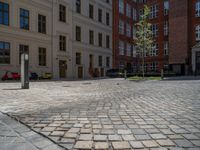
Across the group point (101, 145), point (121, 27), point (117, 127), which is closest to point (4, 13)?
point (117, 127)

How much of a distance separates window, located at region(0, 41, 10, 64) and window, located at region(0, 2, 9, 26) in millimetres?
2391

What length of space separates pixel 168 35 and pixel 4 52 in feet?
113

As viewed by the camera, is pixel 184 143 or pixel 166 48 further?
pixel 166 48

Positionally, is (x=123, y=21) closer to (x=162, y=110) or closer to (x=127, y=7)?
(x=127, y=7)

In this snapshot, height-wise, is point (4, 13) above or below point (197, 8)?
below

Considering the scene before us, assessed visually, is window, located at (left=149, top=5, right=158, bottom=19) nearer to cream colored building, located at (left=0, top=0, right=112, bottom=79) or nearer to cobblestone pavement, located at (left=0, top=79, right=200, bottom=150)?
cream colored building, located at (left=0, top=0, right=112, bottom=79)

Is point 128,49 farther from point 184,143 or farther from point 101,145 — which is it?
point 101,145

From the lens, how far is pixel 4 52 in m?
27.2

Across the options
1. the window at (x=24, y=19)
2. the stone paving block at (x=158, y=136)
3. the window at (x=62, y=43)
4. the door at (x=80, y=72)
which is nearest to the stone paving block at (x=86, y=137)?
the stone paving block at (x=158, y=136)

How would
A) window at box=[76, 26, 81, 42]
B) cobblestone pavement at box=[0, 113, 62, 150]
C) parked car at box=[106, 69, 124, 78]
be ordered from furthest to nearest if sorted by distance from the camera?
parked car at box=[106, 69, 124, 78] → window at box=[76, 26, 81, 42] → cobblestone pavement at box=[0, 113, 62, 150]

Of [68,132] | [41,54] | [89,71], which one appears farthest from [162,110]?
[89,71]

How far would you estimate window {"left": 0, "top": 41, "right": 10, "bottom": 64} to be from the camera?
2695cm

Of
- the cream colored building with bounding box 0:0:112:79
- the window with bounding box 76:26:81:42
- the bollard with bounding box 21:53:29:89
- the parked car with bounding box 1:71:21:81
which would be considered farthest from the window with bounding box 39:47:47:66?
the bollard with bounding box 21:53:29:89

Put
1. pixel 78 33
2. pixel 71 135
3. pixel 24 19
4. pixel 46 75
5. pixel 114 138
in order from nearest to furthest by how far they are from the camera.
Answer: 1. pixel 114 138
2. pixel 71 135
3. pixel 24 19
4. pixel 46 75
5. pixel 78 33
